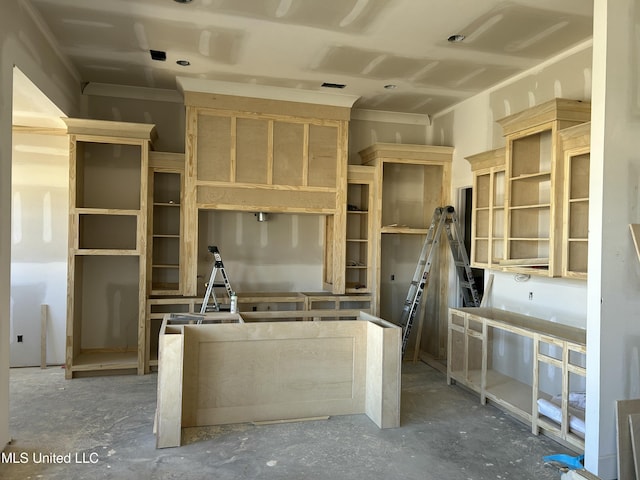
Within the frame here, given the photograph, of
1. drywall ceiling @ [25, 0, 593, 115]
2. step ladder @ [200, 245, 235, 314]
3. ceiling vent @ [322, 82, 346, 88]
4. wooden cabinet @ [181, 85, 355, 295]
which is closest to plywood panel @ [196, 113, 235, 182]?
A: wooden cabinet @ [181, 85, 355, 295]

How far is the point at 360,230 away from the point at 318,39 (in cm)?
283

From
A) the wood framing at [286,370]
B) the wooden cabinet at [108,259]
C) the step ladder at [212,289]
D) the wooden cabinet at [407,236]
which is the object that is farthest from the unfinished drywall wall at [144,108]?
the wood framing at [286,370]

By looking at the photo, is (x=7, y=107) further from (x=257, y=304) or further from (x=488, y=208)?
(x=488, y=208)

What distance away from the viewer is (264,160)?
18.2 ft

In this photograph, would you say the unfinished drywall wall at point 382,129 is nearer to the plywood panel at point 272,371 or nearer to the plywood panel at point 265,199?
the plywood panel at point 265,199

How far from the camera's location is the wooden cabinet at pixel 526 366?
3.45m

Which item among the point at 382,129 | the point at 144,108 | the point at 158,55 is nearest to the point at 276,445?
the point at 158,55

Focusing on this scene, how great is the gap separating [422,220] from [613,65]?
3.81m

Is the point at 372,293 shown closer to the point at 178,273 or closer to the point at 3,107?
the point at 178,273

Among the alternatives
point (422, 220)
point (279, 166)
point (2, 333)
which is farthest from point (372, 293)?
point (2, 333)

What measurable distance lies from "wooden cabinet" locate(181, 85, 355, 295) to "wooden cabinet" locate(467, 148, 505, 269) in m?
1.57

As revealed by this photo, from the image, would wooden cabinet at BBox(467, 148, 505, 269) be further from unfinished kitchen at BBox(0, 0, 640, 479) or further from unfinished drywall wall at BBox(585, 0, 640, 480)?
unfinished drywall wall at BBox(585, 0, 640, 480)

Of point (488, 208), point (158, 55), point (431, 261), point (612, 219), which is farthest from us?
point (431, 261)

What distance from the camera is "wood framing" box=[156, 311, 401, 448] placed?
371 cm
